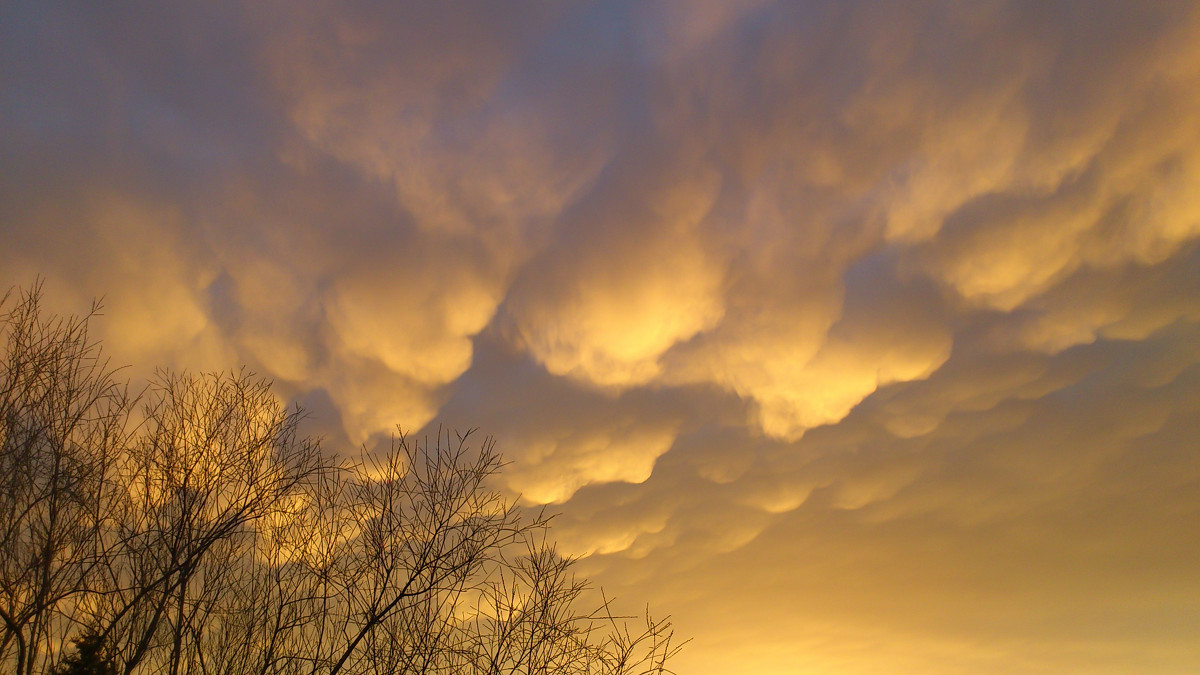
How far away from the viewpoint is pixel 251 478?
22.4ft

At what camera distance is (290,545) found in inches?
287

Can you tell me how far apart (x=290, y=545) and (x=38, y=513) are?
2.09 metres

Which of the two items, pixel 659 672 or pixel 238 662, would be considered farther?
pixel 659 672

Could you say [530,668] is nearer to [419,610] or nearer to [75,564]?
[419,610]

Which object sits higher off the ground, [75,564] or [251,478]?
[251,478]

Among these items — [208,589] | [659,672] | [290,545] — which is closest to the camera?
[208,589]

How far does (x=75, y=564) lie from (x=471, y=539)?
131 inches

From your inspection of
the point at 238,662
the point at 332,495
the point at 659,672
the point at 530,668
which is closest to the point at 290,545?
the point at 332,495

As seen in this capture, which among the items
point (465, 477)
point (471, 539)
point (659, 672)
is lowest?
point (659, 672)

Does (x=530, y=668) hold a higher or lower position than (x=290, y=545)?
lower

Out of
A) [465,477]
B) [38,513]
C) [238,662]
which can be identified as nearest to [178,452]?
[38,513]

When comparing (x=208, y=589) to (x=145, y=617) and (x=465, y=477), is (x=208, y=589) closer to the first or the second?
(x=145, y=617)

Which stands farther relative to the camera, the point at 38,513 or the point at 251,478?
the point at 251,478

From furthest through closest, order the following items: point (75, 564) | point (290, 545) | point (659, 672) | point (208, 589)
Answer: point (659, 672)
point (290, 545)
point (208, 589)
point (75, 564)
